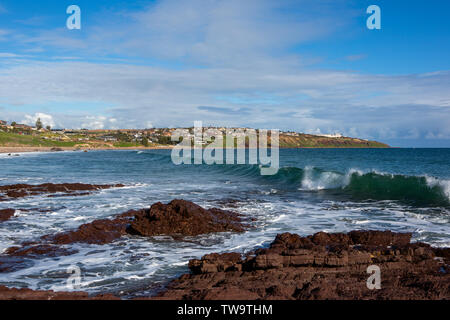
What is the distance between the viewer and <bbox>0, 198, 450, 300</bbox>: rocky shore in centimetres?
509

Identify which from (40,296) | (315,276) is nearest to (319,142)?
(315,276)

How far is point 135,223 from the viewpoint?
10.5 m

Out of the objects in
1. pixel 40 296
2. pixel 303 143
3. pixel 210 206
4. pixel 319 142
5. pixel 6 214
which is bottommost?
pixel 210 206

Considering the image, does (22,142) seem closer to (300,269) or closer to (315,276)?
(300,269)

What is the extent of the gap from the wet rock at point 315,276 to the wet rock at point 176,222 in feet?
10.5

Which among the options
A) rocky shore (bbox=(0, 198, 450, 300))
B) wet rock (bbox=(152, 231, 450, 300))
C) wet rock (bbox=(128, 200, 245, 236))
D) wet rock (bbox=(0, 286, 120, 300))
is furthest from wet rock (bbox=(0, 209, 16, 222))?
wet rock (bbox=(152, 231, 450, 300))

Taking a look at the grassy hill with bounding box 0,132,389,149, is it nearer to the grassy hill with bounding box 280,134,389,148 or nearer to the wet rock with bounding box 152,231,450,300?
the grassy hill with bounding box 280,134,389,148

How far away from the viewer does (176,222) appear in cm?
1062

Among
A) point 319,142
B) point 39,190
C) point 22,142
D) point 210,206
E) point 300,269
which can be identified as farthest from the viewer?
point 319,142

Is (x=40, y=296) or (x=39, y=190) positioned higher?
(x=40, y=296)

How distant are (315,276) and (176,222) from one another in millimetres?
5549

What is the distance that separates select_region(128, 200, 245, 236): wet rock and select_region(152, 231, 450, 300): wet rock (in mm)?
3203
